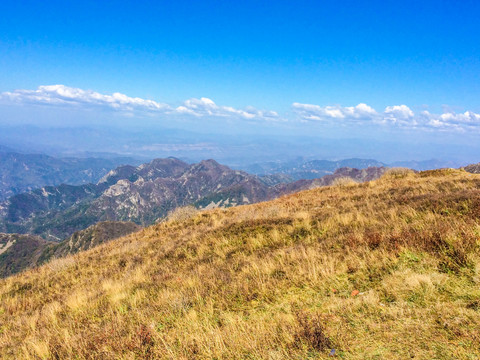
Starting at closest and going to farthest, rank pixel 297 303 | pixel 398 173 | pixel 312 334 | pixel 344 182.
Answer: pixel 312 334, pixel 297 303, pixel 344 182, pixel 398 173

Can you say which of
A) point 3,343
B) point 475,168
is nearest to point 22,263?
point 3,343

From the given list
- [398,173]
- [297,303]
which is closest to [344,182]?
[398,173]

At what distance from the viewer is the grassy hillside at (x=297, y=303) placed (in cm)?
321

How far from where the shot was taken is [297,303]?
4484 mm

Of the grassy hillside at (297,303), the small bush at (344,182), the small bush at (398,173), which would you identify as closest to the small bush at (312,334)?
the grassy hillside at (297,303)

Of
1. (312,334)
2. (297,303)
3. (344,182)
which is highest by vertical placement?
(344,182)

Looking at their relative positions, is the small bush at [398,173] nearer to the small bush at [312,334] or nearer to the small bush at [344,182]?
the small bush at [344,182]

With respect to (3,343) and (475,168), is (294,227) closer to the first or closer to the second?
(3,343)

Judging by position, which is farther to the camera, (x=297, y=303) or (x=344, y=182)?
(x=344, y=182)

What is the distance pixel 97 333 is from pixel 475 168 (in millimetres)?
71907

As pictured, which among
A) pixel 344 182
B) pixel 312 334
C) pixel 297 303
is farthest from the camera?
pixel 344 182

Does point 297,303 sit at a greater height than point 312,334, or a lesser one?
lesser

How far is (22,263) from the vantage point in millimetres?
188125

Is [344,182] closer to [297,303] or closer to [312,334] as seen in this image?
[297,303]
